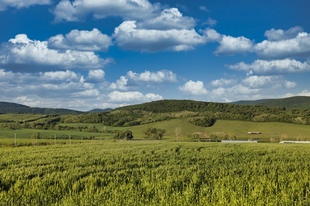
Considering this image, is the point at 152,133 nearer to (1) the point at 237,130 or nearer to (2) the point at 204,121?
(2) the point at 204,121

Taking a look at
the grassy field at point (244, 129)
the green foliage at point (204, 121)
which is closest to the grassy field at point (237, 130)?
the grassy field at point (244, 129)

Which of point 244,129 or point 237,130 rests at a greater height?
point 244,129

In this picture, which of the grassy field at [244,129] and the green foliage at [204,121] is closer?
the grassy field at [244,129]

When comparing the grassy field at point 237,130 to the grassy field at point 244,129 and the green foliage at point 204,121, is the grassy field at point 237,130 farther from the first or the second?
the green foliage at point 204,121

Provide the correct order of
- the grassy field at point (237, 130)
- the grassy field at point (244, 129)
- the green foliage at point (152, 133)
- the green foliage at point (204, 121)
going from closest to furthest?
the grassy field at point (237, 130), the grassy field at point (244, 129), the green foliage at point (152, 133), the green foliage at point (204, 121)

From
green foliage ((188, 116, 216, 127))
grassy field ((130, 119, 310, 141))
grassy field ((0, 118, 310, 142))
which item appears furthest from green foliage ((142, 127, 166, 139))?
green foliage ((188, 116, 216, 127))

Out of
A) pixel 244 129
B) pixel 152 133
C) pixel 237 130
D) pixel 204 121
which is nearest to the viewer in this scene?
pixel 152 133

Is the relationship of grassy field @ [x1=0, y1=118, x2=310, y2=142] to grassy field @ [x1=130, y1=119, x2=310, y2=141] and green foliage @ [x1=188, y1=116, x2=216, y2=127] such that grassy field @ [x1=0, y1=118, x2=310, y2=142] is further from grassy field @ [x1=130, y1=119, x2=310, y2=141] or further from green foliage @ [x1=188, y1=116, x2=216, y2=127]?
green foliage @ [x1=188, y1=116, x2=216, y2=127]

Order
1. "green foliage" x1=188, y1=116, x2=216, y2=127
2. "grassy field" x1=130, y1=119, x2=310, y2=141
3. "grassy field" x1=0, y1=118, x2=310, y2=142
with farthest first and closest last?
1. "green foliage" x1=188, y1=116, x2=216, y2=127
2. "grassy field" x1=130, y1=119, x2=310, y2=141
3. "grassy field" x1=0, y1=118, x2=310, y2=142

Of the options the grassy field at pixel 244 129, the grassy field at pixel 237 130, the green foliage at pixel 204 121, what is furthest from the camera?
the green foliage at pixel 204 121

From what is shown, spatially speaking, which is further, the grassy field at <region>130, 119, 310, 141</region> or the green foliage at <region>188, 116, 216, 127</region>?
the green foliage at <region>188, 116, 216, 127</region>

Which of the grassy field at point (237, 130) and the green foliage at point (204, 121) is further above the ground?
the green foliage at point (204, 121)

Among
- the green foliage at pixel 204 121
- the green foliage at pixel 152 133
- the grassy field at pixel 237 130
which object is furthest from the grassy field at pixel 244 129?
the green foliage at pixel 152 133

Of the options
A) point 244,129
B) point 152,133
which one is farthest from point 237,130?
point 152,133
